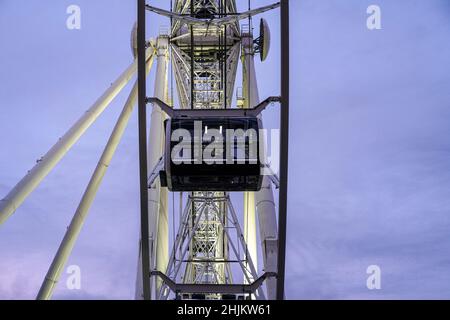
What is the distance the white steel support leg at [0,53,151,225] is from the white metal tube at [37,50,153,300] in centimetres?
71

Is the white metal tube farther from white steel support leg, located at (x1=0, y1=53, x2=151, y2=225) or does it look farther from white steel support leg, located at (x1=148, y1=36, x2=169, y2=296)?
white steel support leg, located at (x1=148, y1=36, x2=169, y2=296)

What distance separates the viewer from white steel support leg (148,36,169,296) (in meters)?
14.9

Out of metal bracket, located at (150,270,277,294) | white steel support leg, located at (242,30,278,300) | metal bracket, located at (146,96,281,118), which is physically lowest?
metal bracket, located at (150,270,277,294)

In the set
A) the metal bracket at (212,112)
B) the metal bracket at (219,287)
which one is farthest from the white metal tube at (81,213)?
the metal bracket at (212,112)

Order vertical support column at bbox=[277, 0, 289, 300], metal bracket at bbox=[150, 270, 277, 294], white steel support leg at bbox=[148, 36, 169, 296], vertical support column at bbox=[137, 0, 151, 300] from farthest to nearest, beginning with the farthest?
white steel support leg at bbox=[148, 36, 169, 296] → metal bracket at bbox=[150, 270, 277, 294] → vertical support column at bbox=[137, 0, 151, 300] → vertical support column at bbox=[277, 0, 289, 300]

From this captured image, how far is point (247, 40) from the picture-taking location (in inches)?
796

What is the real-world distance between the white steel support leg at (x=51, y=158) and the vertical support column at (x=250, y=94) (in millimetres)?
4260

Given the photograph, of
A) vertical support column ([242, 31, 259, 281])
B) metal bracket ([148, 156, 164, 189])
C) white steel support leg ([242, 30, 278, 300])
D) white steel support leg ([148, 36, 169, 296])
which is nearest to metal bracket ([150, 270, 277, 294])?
white steel support leg ([242, 30, 278, 300])

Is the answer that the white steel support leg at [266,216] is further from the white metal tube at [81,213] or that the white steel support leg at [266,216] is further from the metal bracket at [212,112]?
the white metal tube at [81,213]

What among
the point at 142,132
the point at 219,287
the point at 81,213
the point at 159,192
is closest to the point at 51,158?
the point at 81,213

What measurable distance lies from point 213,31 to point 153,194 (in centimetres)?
846
